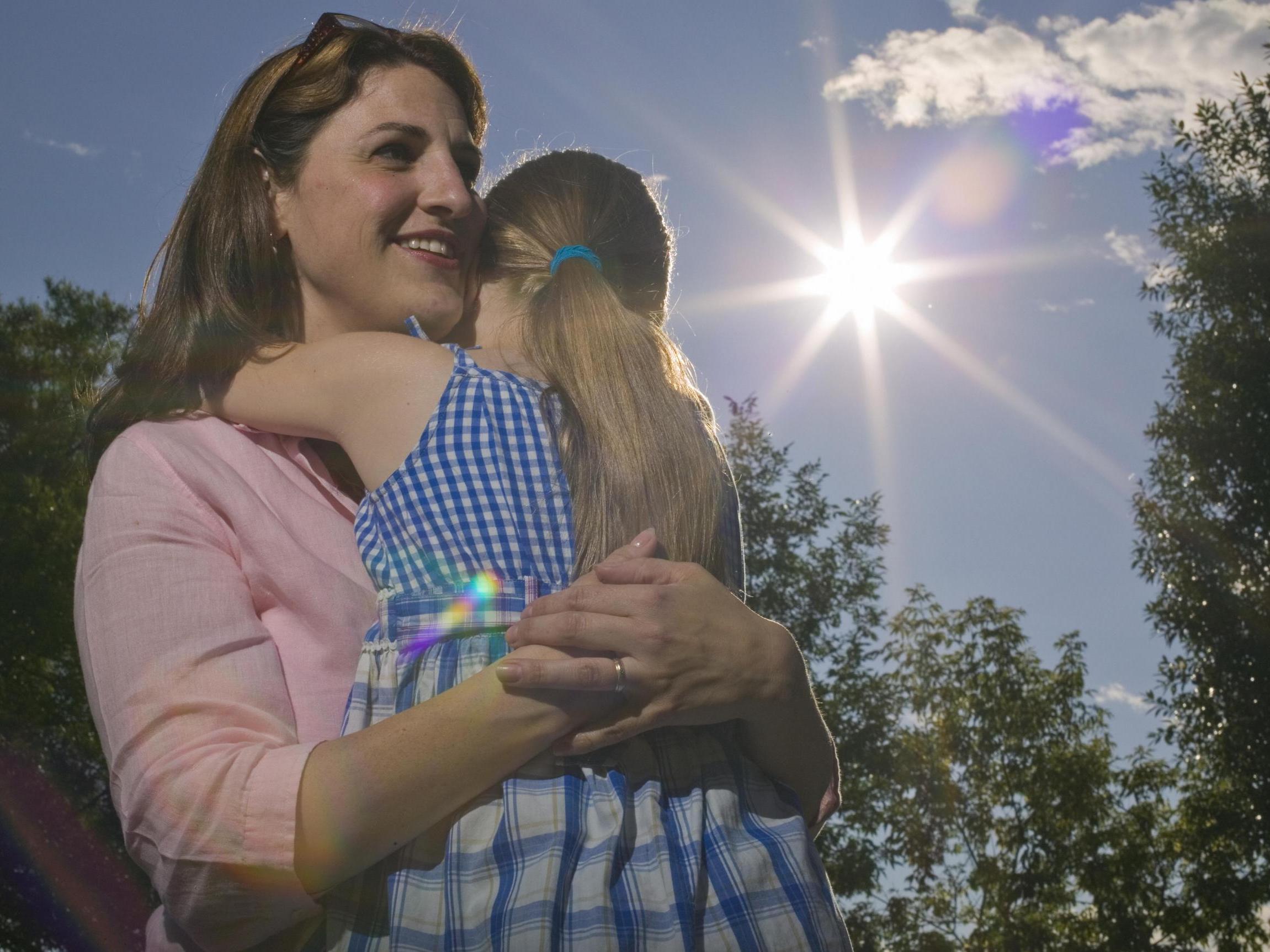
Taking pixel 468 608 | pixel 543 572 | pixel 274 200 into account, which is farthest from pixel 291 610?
pixel 274 200

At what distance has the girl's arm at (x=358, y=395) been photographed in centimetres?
193

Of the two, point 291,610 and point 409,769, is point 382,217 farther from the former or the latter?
point 409,769

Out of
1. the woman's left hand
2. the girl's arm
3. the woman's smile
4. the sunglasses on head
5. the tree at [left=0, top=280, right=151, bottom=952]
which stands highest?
the tree at [left=0, top=280, right=151, bottom=952]

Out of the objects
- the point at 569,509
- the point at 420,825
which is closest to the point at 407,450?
the point at 569,509

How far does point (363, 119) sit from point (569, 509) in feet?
3.93

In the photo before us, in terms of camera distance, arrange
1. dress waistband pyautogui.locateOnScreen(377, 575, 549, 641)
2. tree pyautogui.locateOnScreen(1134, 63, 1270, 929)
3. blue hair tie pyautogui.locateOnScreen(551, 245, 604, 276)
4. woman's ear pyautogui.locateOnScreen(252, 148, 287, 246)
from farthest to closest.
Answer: tree pyautogui.locateOnScreen(1134, 63, 1270, 929) → woman's ear pyautogui.locateOnScreen(252, 148, 287, 246) → blue hair tie pyautogui.locateOnScreen(551, 245, 604, 276) → dress waistband pyautogui.locateOnScreen(377, 575, 549, 641)

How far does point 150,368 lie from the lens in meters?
2.29

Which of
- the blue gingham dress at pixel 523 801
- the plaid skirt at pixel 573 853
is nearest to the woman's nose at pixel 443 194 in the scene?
the blue gingham dress at pixel 523 801

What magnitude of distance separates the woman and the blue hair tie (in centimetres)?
26

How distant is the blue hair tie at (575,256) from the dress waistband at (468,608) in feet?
2.50

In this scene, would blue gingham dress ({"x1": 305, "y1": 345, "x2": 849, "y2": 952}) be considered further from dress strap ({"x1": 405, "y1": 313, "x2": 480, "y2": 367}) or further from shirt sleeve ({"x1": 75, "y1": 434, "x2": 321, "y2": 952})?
shirt sleeve ({"x1": 75, "y1": 434, "x2": 321, "y2": 952})

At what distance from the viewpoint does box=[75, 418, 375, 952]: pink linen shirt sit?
5.14ft

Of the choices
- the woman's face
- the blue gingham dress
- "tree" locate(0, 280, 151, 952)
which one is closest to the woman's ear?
the woman's face

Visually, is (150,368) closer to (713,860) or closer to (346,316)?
(346,316)
